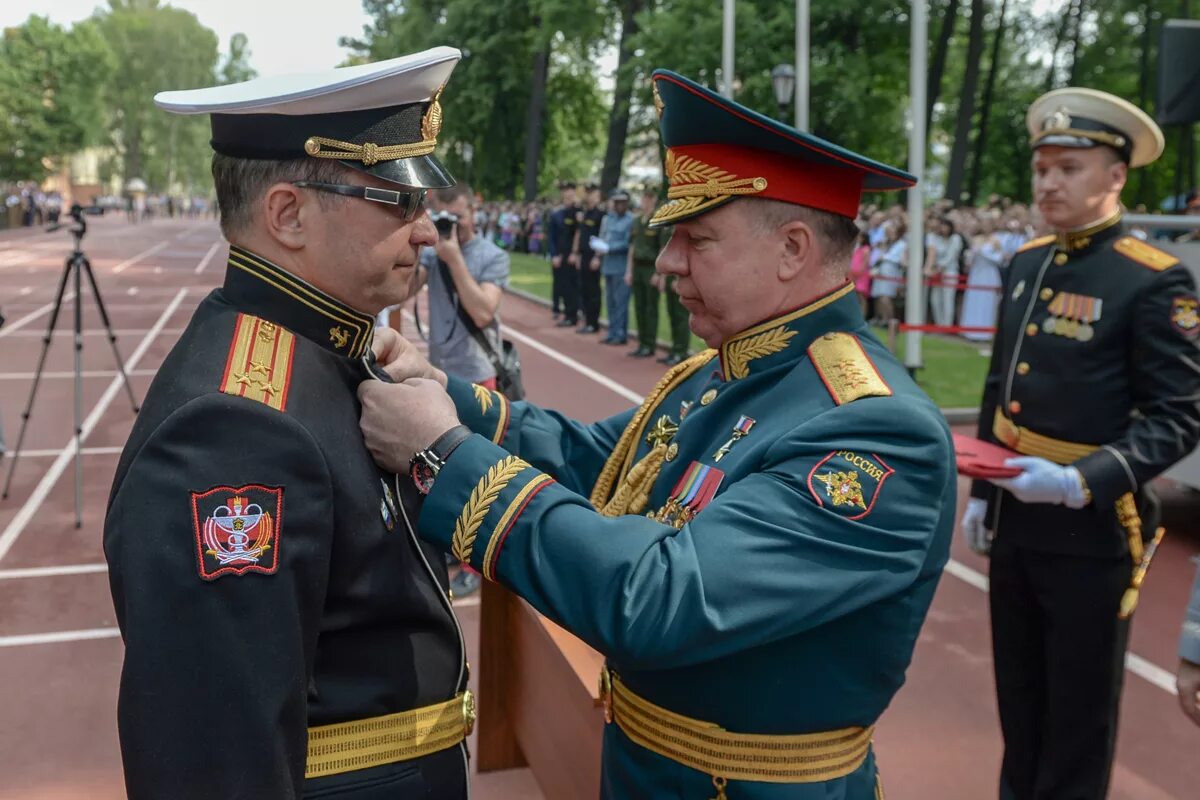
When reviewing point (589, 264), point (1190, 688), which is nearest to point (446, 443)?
point (1190, 688)

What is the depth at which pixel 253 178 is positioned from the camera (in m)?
1.79

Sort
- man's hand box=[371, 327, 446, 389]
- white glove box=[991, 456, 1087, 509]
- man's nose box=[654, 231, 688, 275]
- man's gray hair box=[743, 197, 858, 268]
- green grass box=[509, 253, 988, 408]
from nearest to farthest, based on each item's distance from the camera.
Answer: man's gray hair box=[743, 197, 858, 268]
man's nose box=[654, 231, 688, 275]
man's hand box=[371, 327, 446, 389]
white glove box=[991, 456, 1087, 509]
green grass box=[509, 253, 988, 408]

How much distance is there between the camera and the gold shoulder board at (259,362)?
65.1 inches

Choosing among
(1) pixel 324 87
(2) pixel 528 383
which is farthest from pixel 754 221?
(2) pixel 528 383

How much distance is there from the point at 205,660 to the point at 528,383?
11354 mm

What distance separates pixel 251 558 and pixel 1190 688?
2.12 m

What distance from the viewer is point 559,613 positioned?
66.7 inches

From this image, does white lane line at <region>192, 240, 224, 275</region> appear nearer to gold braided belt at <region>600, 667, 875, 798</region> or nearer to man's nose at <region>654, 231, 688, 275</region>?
man's nose at <region>654, 231, 688, 275</region>

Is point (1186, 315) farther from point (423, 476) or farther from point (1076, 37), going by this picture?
point (1076, 37)

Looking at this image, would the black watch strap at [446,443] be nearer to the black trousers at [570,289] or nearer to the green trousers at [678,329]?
the green trousers at [678,329]

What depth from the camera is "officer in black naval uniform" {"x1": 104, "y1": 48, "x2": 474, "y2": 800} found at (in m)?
1.53

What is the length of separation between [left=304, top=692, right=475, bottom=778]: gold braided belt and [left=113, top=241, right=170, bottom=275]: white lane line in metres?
29.5

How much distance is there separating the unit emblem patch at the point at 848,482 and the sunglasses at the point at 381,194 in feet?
2.67

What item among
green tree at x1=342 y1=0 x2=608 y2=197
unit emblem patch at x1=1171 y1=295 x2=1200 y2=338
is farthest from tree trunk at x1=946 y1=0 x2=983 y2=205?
unit emblem patch at x1=1171 y1=295 x2=1200 y2=338
